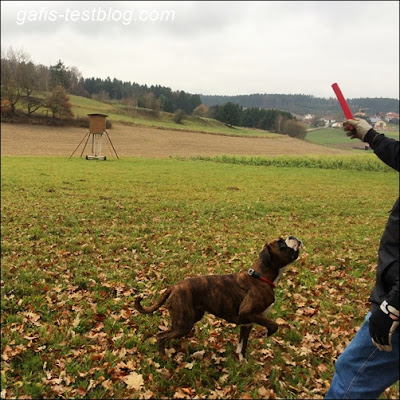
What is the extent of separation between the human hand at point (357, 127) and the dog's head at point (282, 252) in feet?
4.57

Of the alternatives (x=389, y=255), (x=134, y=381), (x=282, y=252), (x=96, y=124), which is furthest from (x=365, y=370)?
(x=96, y=124)

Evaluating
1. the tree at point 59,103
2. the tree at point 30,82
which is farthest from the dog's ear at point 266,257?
the tree at point 59,103

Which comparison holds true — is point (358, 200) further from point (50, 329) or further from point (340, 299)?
point (50, 329)

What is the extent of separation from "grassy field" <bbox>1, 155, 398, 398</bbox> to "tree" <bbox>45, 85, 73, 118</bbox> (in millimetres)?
15934

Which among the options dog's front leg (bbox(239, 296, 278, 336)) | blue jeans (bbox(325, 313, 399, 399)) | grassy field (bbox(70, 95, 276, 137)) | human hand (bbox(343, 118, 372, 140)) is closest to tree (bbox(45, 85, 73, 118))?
grassy field (bbox(70, 95, 276, 137))

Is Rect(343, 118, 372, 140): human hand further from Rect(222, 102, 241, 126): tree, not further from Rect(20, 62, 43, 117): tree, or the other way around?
Rect(222, 102, 241, 126): tree

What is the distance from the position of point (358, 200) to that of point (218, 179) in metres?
9.77

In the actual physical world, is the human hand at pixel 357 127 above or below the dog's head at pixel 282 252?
above

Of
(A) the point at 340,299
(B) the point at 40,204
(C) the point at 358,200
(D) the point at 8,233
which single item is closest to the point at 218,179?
(C) the point at 358,200

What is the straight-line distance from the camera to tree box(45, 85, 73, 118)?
29984mm

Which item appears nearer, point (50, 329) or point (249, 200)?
point (50, 329)

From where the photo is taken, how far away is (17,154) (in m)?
35.0

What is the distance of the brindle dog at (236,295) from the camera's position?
13.3 feet

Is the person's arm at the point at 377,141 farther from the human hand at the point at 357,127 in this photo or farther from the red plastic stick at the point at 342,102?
the red plastic stick at the point at 342,102
